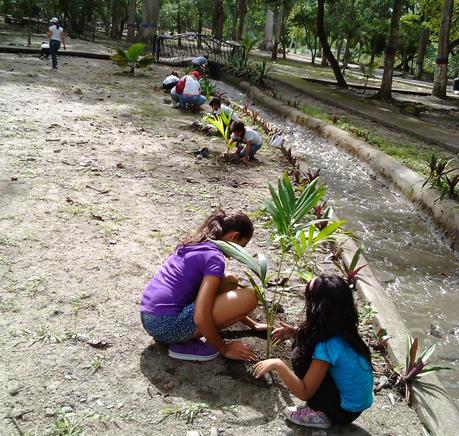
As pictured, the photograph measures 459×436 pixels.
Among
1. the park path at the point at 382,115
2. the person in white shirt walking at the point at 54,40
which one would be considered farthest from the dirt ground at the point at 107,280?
the person in white shirt walking at the point at 54,40

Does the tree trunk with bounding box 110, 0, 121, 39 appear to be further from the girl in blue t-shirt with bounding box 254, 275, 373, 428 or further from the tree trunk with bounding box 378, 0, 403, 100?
the girl in blue t-shirt with bounding box 254, 275, 373, 428

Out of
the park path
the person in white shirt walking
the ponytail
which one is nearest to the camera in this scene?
the ponytail

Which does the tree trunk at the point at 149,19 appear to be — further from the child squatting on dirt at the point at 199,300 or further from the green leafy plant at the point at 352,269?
the child squatting on dirt at the point at 199,300

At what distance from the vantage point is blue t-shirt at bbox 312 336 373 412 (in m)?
2.34

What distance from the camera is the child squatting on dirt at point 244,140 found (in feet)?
22.6

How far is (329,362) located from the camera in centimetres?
234

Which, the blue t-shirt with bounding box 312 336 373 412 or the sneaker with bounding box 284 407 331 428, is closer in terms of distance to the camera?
the blue t-shirt with bounding box 312 336 373 412

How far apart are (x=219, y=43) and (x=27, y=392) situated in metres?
18.6

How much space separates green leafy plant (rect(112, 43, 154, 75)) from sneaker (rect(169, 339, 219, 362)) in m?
12.0

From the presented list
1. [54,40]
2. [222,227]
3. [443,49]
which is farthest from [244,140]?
[443,49]

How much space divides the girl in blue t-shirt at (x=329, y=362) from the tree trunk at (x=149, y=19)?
1964cm

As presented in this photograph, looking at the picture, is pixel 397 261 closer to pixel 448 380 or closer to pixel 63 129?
pixel 448 380

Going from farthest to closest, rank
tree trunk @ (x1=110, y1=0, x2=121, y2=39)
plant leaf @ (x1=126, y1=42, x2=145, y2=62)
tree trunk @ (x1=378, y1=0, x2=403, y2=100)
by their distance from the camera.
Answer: tree trunk @ (x1=110, y1=0, x2=121, y2=39)
plant leaf @ (x1=126, y1=42, x2=145, y2=62)
tree trunk @ (x1=378, y1=0, x2=403, y2=100)


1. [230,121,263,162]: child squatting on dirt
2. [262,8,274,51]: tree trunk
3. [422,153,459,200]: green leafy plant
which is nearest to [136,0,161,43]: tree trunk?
[230,121,263,162]: child squatting on dirt
